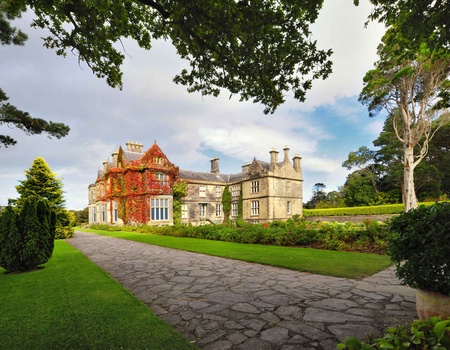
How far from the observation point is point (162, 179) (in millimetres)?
27906

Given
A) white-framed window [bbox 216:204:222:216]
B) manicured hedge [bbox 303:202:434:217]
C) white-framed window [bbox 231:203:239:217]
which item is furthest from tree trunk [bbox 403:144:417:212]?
white-framed window [bbox 216:204:222:216]

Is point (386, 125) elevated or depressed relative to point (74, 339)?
elevated

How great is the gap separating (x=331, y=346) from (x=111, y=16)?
716 centimetres

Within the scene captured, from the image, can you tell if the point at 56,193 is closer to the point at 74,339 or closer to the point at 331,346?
the point at 74,339

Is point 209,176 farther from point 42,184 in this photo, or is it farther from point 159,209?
Result: point 42,184

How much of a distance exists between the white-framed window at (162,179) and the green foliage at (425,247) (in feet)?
84.8

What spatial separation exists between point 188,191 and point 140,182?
21.5ft

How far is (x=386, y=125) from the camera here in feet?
134

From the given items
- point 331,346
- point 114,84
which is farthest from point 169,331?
point 114,84

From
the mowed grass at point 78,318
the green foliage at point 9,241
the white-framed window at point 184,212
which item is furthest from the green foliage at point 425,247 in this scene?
the white-framed window at point 184,212

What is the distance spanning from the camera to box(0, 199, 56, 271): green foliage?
24.7 feet

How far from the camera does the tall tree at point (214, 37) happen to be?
4922 millimetres

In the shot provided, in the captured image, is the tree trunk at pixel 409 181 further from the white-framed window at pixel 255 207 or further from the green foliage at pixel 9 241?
the green foliage at pixel 9 241

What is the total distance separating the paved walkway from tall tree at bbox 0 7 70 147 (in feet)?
17.9
